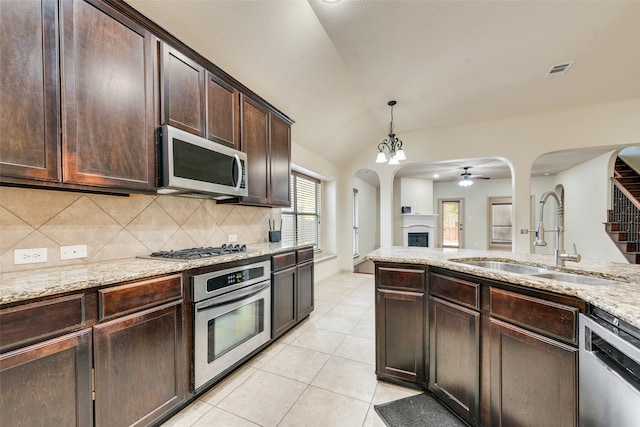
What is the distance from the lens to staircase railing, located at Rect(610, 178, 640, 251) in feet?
15.4

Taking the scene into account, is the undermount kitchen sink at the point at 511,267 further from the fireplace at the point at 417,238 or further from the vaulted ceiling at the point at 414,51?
the fireplace at the point at 417,238

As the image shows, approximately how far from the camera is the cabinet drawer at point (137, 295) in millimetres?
1301

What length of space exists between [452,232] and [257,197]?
8.68 meters

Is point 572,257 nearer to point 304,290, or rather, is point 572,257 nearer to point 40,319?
point 304,290

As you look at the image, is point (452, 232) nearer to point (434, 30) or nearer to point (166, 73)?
point (434, 30)

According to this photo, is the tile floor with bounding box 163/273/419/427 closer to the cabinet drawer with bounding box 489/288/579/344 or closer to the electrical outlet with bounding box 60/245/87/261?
the cabinet drawer with bounding box 489/288/579/344

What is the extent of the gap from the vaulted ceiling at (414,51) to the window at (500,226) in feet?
20.1

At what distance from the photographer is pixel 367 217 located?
27.5ft

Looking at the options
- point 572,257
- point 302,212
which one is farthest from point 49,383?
point 302,212

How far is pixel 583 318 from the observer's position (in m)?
1.07

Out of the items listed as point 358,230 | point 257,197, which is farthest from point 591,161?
point 257,197

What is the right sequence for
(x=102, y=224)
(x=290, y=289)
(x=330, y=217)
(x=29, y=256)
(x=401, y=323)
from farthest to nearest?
(x=330, y=217)
(x=290, y=289)
(x=401, y=323)
(x=102, y=224)
(x=29, y=256)

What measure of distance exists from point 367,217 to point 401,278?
654 centimetres

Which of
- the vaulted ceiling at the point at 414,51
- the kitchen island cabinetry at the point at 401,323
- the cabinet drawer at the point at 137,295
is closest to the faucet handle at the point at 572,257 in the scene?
the kitchen island cabinetry at the point at 401,323
